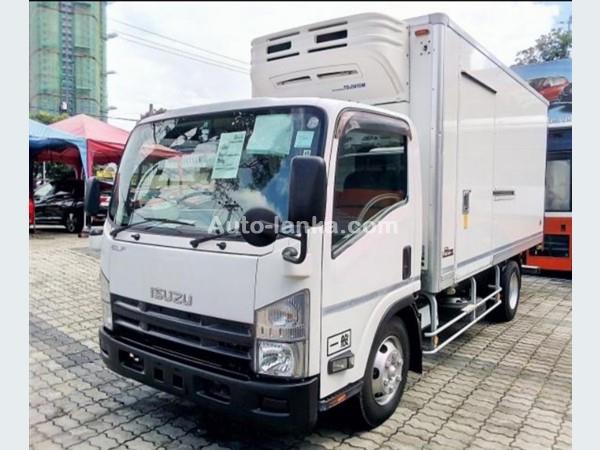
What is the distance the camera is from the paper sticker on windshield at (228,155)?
3.00 metres

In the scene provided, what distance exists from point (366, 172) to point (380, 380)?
1426 millimetres

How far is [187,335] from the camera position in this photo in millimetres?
2959

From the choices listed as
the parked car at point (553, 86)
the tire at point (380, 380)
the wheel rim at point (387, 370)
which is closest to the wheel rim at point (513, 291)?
the tire at point (380, 380)

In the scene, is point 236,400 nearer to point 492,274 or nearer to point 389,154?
point 389,154

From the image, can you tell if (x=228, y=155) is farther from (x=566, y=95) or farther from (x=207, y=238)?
(x=566, y=95)

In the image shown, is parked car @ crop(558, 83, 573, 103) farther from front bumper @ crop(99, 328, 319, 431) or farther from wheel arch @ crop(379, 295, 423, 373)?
front bumper @ crop(99, 328, 319, 431)

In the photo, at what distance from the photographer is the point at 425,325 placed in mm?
4242

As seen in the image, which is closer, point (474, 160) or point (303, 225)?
point (303, 225)

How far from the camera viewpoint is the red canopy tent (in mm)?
13203

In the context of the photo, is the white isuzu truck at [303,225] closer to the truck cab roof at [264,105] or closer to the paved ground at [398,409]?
the truck cab roof at [264,105]

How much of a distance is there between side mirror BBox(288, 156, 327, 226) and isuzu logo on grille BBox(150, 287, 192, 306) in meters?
0.92

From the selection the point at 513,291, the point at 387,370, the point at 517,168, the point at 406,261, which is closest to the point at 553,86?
the point at 517,168

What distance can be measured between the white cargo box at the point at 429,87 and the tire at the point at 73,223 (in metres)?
12.6

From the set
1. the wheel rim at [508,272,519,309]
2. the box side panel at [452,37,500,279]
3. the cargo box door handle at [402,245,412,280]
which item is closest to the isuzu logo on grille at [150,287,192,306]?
the cargo box door handle at [402,245,412,280]
